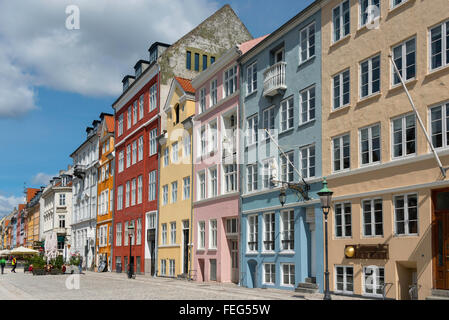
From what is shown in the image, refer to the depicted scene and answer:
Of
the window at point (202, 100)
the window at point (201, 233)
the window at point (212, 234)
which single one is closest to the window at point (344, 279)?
the window at point (212, 234)

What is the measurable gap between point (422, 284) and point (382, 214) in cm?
319

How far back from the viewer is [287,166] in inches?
1111

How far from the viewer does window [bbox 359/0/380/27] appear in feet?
74.5

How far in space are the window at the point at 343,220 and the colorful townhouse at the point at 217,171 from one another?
973 cm

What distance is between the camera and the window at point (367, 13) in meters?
22.7

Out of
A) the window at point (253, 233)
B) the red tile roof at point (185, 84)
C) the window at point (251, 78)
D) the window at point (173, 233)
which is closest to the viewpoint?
the window at point (253, 233)

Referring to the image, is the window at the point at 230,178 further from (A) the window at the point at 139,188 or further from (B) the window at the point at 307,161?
(A) the window at the point at 139,188

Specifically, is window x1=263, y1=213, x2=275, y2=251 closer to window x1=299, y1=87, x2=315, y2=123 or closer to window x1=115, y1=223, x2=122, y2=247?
window x1=299, y1=87, x2=315, y2=123

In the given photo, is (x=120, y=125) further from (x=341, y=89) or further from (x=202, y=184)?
(x=341, y=89)

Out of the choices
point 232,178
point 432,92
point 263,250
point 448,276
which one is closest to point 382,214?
point 448,276

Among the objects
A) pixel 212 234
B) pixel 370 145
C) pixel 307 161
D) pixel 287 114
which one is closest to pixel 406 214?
pixel 370 145

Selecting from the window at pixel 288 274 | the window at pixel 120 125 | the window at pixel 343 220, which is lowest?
the window at pixel 288 274

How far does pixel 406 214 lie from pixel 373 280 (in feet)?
10.2

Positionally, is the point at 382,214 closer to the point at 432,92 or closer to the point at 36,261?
the point at 432,92
